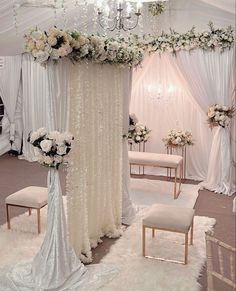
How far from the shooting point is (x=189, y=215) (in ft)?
14.1

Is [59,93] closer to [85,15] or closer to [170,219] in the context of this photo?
[170,219]

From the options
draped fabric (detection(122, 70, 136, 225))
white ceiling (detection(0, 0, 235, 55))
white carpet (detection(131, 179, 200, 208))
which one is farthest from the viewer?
white carpet (detection(131, 179, 200, 208))

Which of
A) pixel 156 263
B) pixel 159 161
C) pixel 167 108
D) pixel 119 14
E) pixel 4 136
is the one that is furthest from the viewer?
pixel 4 136

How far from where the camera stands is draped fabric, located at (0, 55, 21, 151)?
8789mm

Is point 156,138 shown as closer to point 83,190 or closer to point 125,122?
point 125,122

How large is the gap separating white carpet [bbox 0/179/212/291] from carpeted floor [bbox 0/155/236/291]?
0.13 meters

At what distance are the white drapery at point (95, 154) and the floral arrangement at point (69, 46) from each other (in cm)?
14

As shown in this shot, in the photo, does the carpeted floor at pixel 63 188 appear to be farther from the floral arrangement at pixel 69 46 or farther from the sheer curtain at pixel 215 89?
the floral arrangement at pixel 69 46

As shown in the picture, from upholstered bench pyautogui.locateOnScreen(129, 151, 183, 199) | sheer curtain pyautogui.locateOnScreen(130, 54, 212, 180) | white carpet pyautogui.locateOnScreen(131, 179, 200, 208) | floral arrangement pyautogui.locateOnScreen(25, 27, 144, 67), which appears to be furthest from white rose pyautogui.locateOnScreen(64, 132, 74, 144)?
sheer curtain pyautogui.locateOnScreen(130, 54, 212, 180)

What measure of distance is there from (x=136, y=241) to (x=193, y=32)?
3555 mm

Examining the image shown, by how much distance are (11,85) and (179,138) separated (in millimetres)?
4054

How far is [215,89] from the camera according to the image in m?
6.60

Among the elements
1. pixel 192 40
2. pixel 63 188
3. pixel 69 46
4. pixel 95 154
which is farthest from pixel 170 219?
pixel 192 40

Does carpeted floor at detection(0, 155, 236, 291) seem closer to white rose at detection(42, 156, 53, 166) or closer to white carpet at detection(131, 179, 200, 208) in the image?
white carpet at detection(131, 179, 200, 208)
